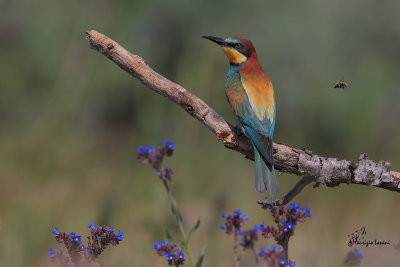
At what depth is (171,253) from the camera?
1910mm

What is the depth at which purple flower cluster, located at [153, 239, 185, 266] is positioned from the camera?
189 centimetres

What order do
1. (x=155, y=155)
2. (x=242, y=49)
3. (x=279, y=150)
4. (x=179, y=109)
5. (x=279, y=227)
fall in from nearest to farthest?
1. (x=279, y=227)
2. (x=155, y=155)
3. (x=279, y=150)
4. (x=242, y=49)
5. (x=179, y=109)

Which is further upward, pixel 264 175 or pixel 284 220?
pixel 264 175

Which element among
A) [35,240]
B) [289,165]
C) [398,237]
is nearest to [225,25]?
[398,237]

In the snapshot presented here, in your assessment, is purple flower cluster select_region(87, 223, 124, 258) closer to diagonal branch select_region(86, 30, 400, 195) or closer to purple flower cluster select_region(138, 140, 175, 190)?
purple flower cluster select_region(138, 140, 175, 190)

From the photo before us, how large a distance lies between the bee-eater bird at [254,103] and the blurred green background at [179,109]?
0.93m

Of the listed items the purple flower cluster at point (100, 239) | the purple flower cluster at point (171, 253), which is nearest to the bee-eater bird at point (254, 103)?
the purple flower cluster at point (171, 253)

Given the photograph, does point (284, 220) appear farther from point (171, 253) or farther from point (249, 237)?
point (171, 253)

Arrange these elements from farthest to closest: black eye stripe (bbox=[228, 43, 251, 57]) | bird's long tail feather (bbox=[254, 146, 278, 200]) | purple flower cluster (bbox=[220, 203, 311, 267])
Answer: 1. black eye stripe (bbox=[228, 43, 251, 57])
2. bird's long tail feather (bbox=[254, 146, 278, 200])
3. purple flower cluster (bbox=[220, 203, 311, 267])

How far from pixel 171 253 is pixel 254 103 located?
1022mm

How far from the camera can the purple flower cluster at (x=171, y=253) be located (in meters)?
1.89

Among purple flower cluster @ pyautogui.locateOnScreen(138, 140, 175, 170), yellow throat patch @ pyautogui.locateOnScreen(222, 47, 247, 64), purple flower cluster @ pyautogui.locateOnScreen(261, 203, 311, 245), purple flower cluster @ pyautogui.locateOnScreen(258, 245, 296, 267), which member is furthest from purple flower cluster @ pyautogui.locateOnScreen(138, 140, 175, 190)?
yellow throat patch @ pyautogui.locateOnScreen(222, 47, 247, 64)

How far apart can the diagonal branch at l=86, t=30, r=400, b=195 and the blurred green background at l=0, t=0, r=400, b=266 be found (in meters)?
1.32

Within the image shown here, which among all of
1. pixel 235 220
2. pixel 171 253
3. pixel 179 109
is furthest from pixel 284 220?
pixel 179 109
